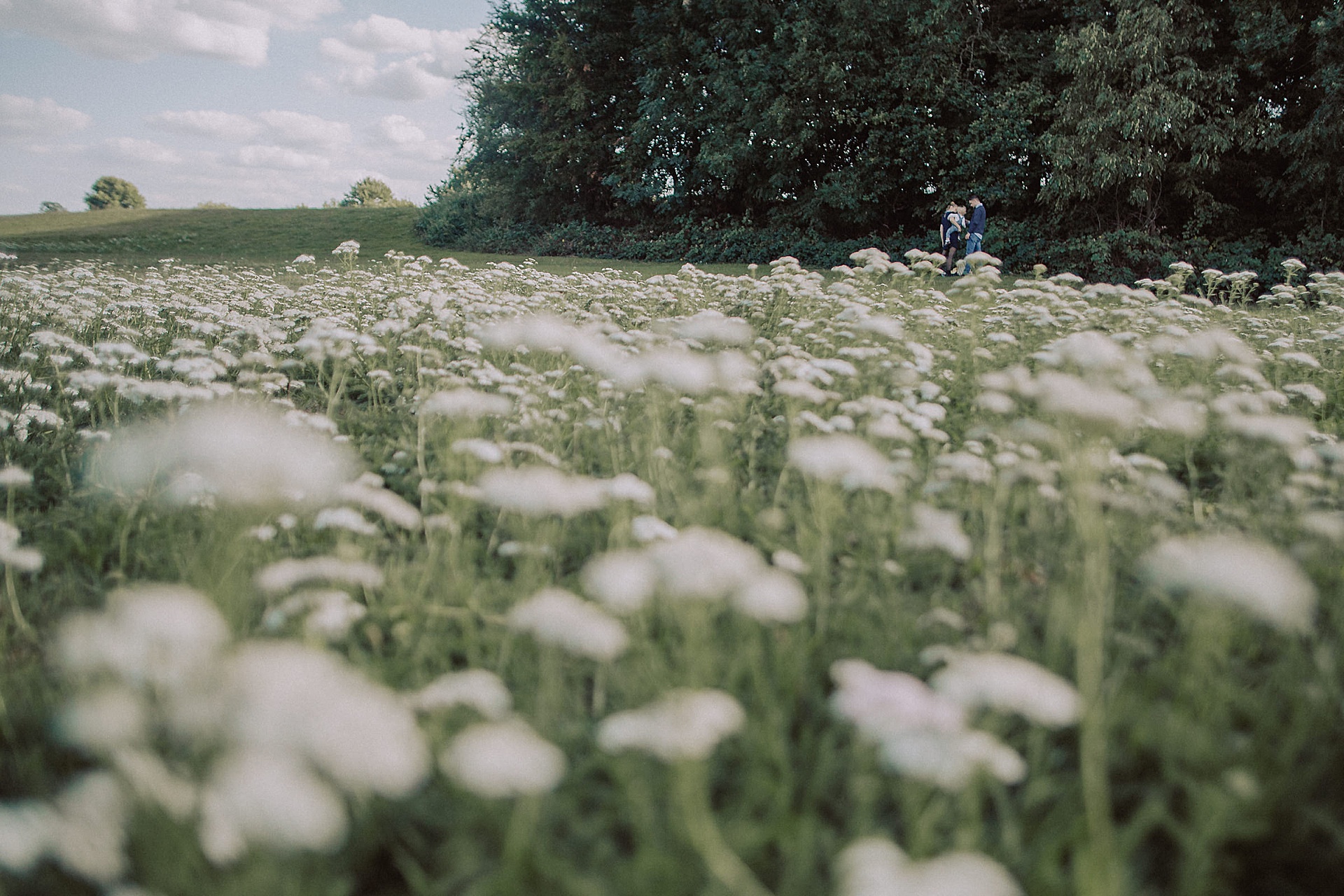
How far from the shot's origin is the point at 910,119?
19844 mm

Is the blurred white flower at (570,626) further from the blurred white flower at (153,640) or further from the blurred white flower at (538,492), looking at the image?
the blurred white flower at (153,640)

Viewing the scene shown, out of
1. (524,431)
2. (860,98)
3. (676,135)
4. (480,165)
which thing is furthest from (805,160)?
(524,431)

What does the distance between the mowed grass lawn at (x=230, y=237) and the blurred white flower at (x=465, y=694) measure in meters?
15.4

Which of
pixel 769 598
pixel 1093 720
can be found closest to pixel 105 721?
pixel 769 598

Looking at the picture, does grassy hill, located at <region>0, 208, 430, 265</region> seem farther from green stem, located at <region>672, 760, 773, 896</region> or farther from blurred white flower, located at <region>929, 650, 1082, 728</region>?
blurred white flower, located at <region>929, 650, 1082, 728</region>

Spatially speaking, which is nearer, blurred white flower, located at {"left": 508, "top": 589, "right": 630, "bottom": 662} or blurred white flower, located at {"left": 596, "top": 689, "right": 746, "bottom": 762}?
blurred white flower, located at {"left": 596, "top": 689, "right": 746, "bottom": 762}

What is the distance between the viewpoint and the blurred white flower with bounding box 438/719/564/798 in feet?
4.31

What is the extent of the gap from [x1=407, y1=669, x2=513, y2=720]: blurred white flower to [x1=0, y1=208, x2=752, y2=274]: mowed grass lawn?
15.4m

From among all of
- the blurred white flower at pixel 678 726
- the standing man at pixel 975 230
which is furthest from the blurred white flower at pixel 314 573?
the standing man at pixel 975 230

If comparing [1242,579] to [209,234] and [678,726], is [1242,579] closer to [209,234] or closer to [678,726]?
[678,726]

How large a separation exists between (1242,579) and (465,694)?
169cm

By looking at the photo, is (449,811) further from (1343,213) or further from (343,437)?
(1343,213)

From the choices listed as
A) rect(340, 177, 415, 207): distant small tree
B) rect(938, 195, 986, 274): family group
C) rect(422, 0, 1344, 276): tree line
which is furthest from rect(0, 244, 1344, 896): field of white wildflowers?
rect(340, 177, 415, 207): distant small tree

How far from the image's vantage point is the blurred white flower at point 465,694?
162 cm
